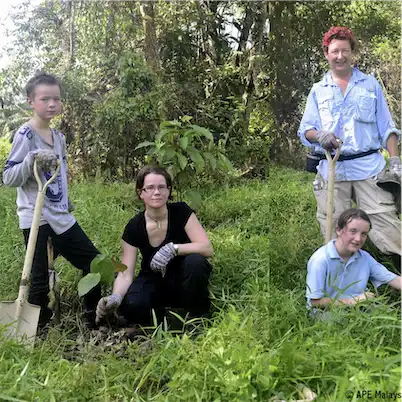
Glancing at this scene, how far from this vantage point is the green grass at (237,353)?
5.39 feet

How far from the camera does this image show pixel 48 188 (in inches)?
97.3

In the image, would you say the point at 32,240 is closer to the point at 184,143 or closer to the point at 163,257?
the point at 163,257

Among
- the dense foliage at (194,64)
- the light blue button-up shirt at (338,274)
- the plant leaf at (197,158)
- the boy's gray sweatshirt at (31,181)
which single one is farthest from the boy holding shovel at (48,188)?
the dense foliage at (194,64)

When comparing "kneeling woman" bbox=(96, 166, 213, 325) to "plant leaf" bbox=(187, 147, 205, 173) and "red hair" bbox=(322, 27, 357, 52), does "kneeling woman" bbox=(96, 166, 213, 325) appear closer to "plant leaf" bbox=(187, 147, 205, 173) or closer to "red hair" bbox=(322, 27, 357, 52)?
"plant leaf" bbox=(187, 147, 205, 173)

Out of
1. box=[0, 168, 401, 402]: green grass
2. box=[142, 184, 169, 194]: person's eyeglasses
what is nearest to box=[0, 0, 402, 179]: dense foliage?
box=[0, 168, 401, 402]: green grass

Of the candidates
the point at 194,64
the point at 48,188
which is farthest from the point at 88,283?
the point at 194,64

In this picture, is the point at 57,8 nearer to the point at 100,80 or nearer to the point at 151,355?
the point at 100,80

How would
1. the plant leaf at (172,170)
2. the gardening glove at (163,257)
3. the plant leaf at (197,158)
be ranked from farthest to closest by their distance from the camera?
the plant leaf at (172,170), the plant leaf at (197,158), the gardening glove at (163,257)

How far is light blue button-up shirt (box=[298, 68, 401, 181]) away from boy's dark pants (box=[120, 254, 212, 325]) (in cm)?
96

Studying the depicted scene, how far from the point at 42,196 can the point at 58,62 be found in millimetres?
6305

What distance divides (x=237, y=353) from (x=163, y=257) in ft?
2.58

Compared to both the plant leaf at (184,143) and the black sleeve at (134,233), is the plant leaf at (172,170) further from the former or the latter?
the black sleeve at (134,233)

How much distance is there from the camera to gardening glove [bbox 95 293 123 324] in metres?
2.31

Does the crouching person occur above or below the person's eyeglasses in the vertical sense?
below
